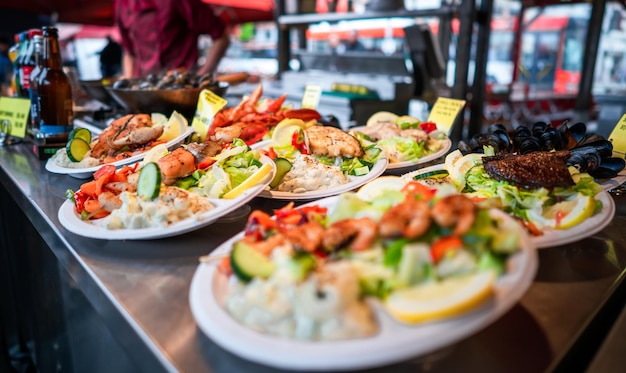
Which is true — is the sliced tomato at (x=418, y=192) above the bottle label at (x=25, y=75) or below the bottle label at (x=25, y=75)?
below

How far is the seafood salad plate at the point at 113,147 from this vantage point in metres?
Answer: 1.95

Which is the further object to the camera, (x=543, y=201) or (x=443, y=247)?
(x=543, y=201)

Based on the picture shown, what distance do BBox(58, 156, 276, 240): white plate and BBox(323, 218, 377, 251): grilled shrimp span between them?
1.45 feet

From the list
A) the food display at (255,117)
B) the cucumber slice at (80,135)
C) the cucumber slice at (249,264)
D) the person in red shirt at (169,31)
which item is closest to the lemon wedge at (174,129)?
the food display at (255,117)

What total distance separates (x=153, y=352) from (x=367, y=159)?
1226 mm

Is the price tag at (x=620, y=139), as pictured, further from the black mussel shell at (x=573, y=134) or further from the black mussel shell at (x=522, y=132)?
the black mussel shell at (x=522, y=132)

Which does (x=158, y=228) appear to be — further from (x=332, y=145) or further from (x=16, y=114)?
(x=16, y=114)

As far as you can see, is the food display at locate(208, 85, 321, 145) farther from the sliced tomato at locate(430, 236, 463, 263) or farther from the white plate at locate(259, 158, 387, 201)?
the sliced tomato at locate(430, 236, 463, 263)

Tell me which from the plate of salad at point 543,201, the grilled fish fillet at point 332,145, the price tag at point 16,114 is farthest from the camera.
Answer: the price tag at point 16,114

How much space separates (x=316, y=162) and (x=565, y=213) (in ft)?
2.78

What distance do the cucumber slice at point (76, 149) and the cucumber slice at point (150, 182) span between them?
78 cm

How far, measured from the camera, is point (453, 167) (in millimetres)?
1644

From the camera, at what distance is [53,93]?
2.39 m

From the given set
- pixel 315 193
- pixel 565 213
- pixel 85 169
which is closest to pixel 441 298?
pixel 565 213
